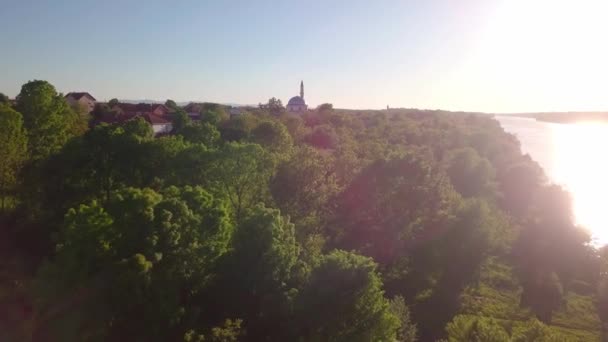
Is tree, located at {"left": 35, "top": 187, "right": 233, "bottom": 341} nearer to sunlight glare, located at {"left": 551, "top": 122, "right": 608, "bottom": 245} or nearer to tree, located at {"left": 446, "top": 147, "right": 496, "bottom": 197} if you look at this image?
sunlight glare, located at {"left": 551, "top": 122, "right": 608, "bottom": 245}

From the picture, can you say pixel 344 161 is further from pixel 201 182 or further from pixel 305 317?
pixel 305 317

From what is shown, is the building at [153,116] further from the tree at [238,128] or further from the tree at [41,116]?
the tree at [41,116]

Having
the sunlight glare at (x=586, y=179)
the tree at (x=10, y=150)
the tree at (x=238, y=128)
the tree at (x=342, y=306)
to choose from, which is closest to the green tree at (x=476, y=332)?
the tree at (x=342, y=306)

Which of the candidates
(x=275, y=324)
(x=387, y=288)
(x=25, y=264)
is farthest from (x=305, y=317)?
(x=25, y=264)

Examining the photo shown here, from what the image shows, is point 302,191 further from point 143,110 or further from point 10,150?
point 143,110

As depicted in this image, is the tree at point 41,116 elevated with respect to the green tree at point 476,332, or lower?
elevated
